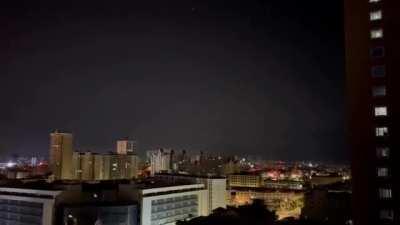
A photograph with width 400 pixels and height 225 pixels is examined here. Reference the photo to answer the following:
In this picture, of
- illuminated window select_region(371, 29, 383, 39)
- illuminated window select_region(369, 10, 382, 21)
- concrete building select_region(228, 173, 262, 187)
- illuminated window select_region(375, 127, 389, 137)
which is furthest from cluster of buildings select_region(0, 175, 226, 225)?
concrete building select_region(228, 173, 262, 187)

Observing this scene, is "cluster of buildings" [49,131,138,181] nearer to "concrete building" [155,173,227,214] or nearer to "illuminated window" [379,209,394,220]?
"concrete building" [155,173,227,214]

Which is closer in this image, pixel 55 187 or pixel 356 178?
pixel 356 178

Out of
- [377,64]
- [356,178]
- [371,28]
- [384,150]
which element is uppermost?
[371,28]

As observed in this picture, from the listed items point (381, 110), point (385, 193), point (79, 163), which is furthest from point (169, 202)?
point (79, 163)

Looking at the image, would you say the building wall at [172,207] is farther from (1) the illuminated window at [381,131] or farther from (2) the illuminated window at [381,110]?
(2) the illuminated window at [381,110]

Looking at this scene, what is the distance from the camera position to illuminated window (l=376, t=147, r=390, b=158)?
10.3m

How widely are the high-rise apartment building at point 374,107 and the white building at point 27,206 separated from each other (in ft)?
53.9

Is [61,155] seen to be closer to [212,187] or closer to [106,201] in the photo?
[212,187]

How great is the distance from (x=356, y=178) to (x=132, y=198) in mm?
16213

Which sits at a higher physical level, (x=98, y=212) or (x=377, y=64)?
(x=377, y=64)

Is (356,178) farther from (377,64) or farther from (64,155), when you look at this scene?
(64,155)

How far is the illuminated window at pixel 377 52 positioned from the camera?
10.5m

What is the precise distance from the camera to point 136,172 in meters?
57.3

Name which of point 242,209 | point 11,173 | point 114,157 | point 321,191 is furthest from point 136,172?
point 242,209
